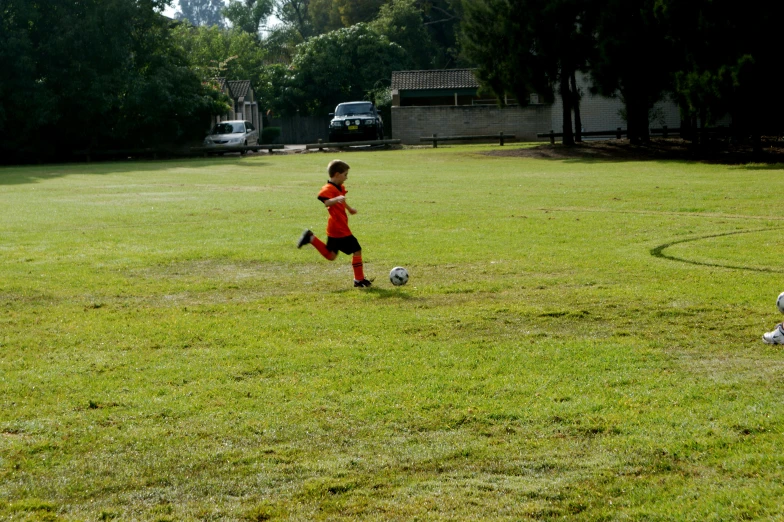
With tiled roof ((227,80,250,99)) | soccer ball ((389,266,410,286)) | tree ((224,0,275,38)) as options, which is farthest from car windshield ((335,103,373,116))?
tree ((224,0,275,38))

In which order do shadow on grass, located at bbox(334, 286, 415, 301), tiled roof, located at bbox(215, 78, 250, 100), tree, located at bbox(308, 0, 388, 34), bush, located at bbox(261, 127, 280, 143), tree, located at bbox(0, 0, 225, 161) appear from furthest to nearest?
tree, located at bbox(308, 0, 388, 34) < tiled roof, located at bbox(215, 78, 250, 100) < bush, located at bbox(261, 127, 280, 143) < tree, located at bbox(0, 0, 225, 161) < shadow on grass, located at bbox(334, 286, 415, 301)

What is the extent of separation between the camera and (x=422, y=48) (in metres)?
82.6

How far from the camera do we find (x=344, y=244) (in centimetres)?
1072

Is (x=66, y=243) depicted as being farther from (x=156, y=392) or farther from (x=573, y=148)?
(x=573, y=148)

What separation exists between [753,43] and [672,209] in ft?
51.7

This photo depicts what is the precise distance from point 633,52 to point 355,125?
19.1 metres

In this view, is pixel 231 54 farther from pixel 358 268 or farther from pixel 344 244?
pixel 358 268

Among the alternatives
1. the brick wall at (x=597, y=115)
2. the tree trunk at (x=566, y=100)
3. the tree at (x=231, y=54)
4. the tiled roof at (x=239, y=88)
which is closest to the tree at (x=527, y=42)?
the tree trunk at (x=566, y=100)

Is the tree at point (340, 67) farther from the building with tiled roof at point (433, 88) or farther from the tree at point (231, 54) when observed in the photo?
the tree at point (231, 54)

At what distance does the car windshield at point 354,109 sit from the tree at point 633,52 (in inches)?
702

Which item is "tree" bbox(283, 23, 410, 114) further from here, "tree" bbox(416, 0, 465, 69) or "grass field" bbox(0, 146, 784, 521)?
"grass field" bbox(0, 146, 784, 521)

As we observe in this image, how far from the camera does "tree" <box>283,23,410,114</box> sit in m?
70.8

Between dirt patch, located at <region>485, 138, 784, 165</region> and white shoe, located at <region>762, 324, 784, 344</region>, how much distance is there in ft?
88.6

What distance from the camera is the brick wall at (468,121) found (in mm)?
57688
